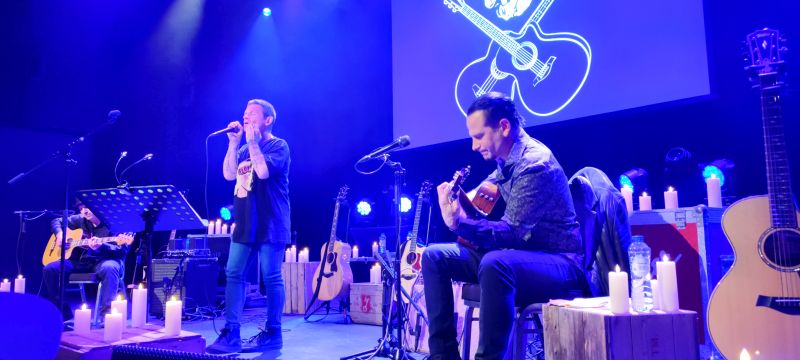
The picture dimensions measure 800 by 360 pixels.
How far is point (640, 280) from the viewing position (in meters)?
1.95

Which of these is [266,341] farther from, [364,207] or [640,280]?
[364,207]

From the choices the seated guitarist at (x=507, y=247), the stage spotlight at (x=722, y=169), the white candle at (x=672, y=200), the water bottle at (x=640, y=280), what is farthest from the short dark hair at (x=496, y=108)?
the stage spotlight at (x=722, y=169)

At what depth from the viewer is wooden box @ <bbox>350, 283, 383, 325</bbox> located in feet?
17.5

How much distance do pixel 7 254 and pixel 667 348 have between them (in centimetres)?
760

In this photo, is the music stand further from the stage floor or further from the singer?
the stage floor

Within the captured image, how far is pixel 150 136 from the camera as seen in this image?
24.3 ft

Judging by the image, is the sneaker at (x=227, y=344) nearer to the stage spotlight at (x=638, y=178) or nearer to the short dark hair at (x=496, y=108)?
the short dark hair at (x=496, y=108)

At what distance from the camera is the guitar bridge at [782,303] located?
2400 mm

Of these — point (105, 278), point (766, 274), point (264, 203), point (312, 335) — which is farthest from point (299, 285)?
point (766, 274)

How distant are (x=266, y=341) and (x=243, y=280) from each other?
427 mm

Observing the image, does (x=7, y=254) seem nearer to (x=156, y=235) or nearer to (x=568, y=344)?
(x=156, y=235)

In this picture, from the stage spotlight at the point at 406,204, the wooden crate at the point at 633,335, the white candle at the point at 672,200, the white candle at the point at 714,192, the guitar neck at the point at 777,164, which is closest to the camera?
the wooden crate at the point at 633,335

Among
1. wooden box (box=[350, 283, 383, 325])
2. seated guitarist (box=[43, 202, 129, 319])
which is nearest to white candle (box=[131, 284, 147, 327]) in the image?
seated guitarist (box=[43, 202, 129, 319])

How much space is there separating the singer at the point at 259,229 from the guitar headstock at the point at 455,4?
274cm
